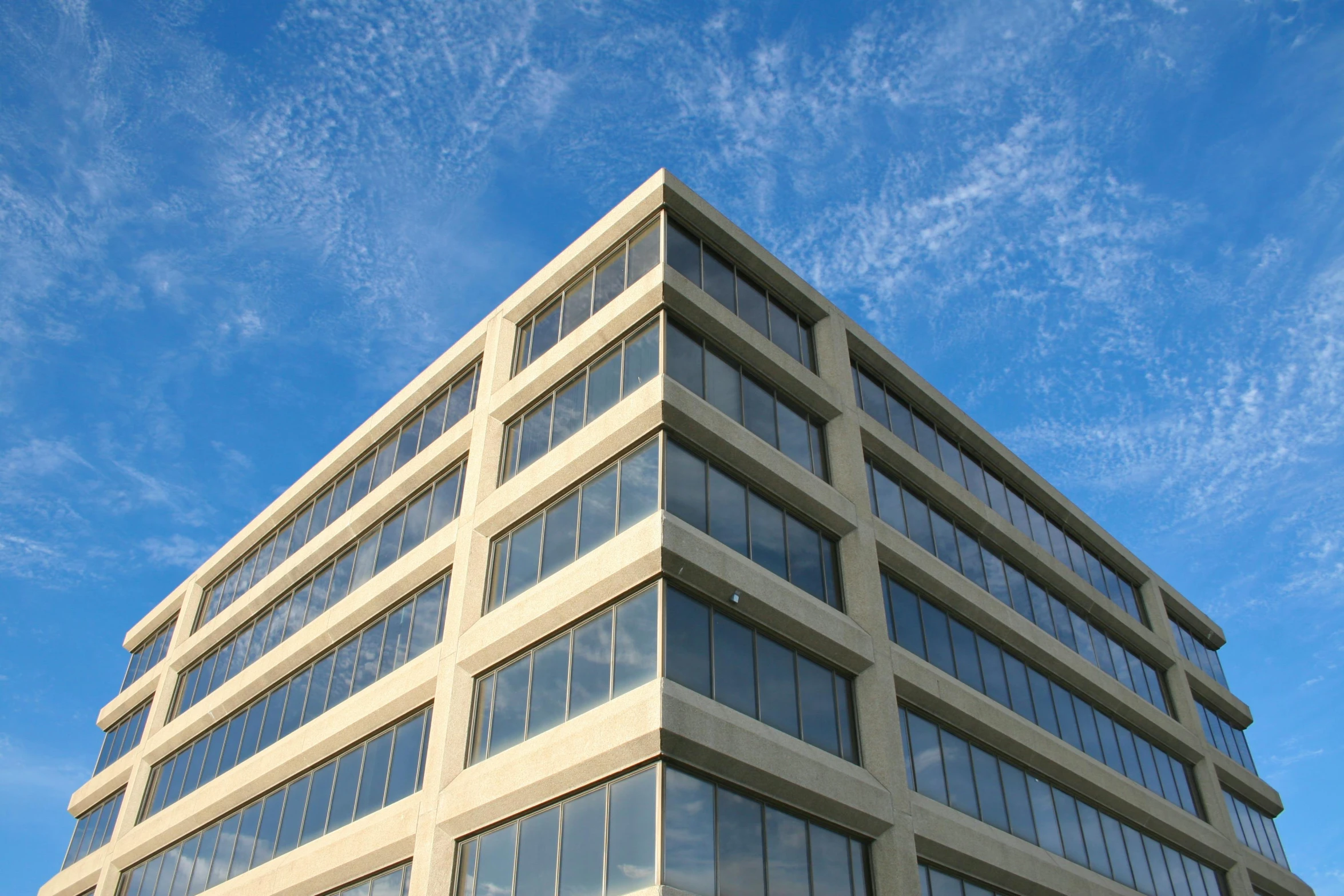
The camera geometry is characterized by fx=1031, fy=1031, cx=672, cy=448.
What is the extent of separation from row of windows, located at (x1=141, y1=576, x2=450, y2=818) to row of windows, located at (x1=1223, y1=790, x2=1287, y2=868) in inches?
1088

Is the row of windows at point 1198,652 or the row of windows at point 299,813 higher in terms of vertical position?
the row of windows at point 1198,652

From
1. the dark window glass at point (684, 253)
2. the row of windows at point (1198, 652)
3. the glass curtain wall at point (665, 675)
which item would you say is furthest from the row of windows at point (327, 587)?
the row of windows at point (1198, 652)

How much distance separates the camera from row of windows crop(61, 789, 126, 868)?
3572cm

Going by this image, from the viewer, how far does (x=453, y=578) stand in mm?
24047

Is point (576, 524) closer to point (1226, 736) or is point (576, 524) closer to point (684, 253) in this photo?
point (684, 253)

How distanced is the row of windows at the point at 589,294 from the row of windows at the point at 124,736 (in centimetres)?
2205

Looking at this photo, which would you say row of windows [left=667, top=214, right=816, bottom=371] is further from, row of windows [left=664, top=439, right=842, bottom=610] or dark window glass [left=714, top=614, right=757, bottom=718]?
dark window glass [left=714, top=614, right=757, bottom=718]

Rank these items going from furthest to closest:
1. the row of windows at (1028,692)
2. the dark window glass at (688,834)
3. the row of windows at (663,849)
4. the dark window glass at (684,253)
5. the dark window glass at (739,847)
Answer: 1. the row of windows at (1028,692)
2. the dark window glass at (684,253)
3. the dark window glass at (739,847)
4. the row of windows at (663,849)
5. the dark window glass at (688,834)

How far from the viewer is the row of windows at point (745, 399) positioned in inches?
892

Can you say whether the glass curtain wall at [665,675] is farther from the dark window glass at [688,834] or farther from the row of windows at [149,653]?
the row of windows at [149,653]

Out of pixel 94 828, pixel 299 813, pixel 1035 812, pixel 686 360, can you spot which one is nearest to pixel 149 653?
pixel 94 828

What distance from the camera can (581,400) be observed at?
23.7 metres

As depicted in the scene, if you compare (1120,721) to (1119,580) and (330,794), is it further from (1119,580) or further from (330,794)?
(330,794)

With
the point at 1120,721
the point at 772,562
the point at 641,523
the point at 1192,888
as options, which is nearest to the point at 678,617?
the point at 641,523
